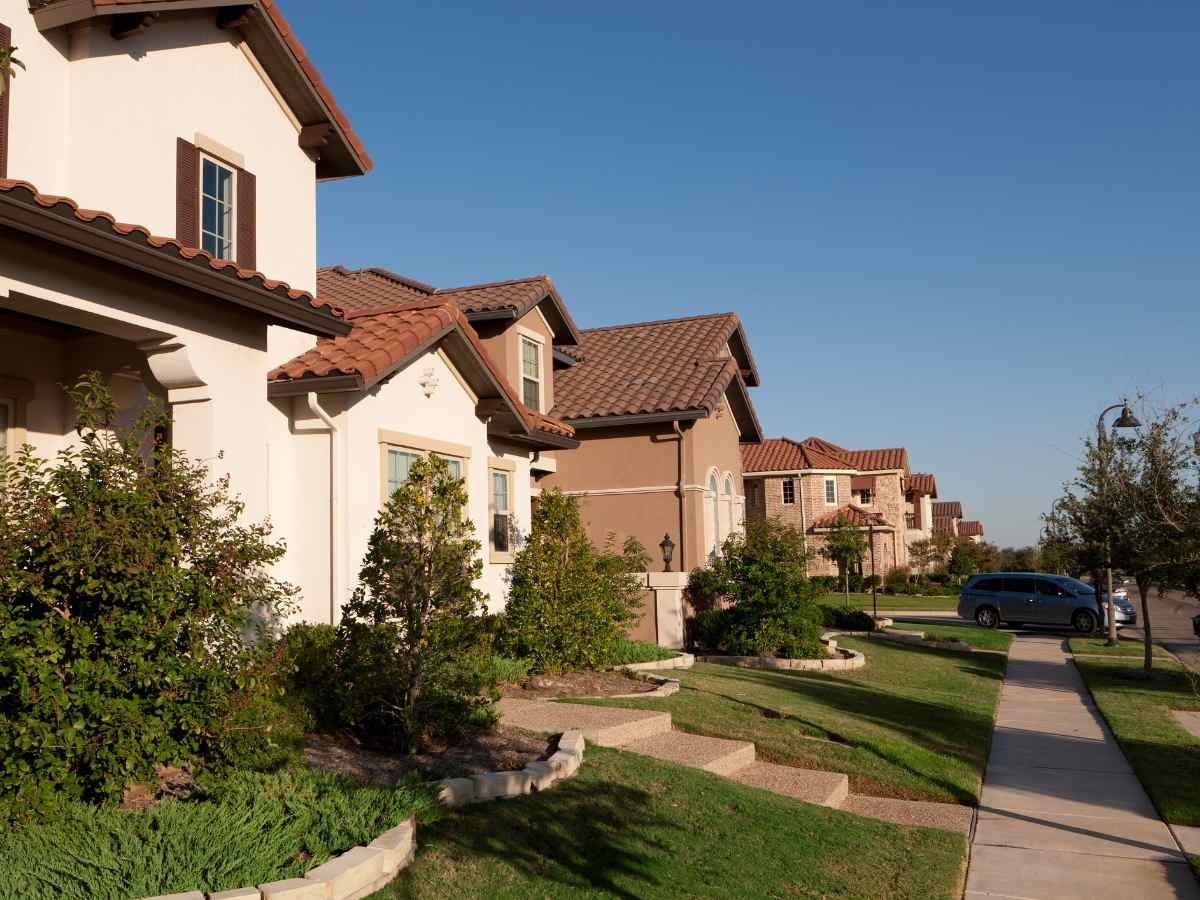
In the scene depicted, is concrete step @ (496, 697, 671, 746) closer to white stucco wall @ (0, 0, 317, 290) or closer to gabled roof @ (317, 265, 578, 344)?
white stucco wall @ (0, 0, 317, 290)

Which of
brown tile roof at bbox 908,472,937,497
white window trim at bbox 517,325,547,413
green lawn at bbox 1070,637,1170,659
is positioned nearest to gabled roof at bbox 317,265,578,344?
white window trim at bbox 517,325,547,413

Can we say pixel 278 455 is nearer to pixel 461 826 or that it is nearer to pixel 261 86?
pixel 261 86

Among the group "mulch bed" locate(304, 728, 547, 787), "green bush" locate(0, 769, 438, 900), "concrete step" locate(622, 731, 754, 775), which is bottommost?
"concrete step" locate(622, 731, 754, 775)

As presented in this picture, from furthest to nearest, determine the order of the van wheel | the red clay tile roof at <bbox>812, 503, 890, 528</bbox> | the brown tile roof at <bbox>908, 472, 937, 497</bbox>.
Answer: the brown tile roof at <bbox>908, 472, 937, 497</bbox>, the red clay tile roof at <bbox>812, 503, 890, 528</bbox>, the van wheel

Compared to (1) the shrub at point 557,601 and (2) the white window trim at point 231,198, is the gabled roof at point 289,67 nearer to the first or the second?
(2) the white window trim at point 231,198

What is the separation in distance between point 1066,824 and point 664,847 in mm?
4192

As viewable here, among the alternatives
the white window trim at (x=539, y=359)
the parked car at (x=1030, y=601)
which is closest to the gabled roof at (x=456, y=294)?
the white window trim at (x=539, y=359)

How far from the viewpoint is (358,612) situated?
8.61 m

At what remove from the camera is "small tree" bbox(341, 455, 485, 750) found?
28.0ft

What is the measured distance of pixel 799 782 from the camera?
9586mm

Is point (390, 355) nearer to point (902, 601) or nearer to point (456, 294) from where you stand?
point (456, 294)

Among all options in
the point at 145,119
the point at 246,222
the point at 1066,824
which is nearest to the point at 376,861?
the point at 1066,824

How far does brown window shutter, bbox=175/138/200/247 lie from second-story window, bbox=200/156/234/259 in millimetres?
137

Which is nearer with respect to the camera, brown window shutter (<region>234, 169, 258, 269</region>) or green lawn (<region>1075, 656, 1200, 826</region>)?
green lawn (<region>1075, 656, 1200, 826</region>)
